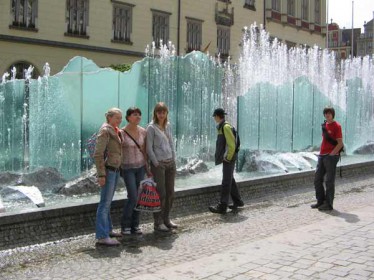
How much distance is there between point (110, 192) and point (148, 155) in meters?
0.82

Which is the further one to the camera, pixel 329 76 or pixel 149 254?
pixel 329 76

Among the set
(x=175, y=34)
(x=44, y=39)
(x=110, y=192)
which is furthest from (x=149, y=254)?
(x=175, y=34)

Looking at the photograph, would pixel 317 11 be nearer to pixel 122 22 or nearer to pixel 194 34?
pixel 194 34

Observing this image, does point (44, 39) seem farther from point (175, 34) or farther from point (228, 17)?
point (228, 17)

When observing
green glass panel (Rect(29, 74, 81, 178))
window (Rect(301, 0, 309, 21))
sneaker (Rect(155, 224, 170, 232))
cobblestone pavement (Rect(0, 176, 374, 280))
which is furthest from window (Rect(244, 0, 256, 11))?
sneaker (Rect(155, 224, 170, 232))

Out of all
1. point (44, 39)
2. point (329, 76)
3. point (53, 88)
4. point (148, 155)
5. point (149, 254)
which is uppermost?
point (44, 39)

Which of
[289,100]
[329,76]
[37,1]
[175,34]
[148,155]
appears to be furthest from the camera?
[175,34]

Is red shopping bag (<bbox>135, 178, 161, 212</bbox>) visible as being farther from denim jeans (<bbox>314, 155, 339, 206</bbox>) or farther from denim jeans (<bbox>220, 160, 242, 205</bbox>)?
denim jeans (<bbox>314, 155, 339, 206</bbox>)

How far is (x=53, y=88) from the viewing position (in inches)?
434

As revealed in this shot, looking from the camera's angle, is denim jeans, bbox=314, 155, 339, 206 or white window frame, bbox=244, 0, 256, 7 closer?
denim jeans, bbox=314, 155, 339, 206

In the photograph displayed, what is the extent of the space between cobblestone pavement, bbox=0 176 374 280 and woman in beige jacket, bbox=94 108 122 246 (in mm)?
227

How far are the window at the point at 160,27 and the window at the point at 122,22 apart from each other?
1.80 metres

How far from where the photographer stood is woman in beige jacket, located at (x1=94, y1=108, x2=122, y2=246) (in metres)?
6.43

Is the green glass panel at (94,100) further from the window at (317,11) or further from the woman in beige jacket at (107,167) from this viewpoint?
the window at (317,11)
